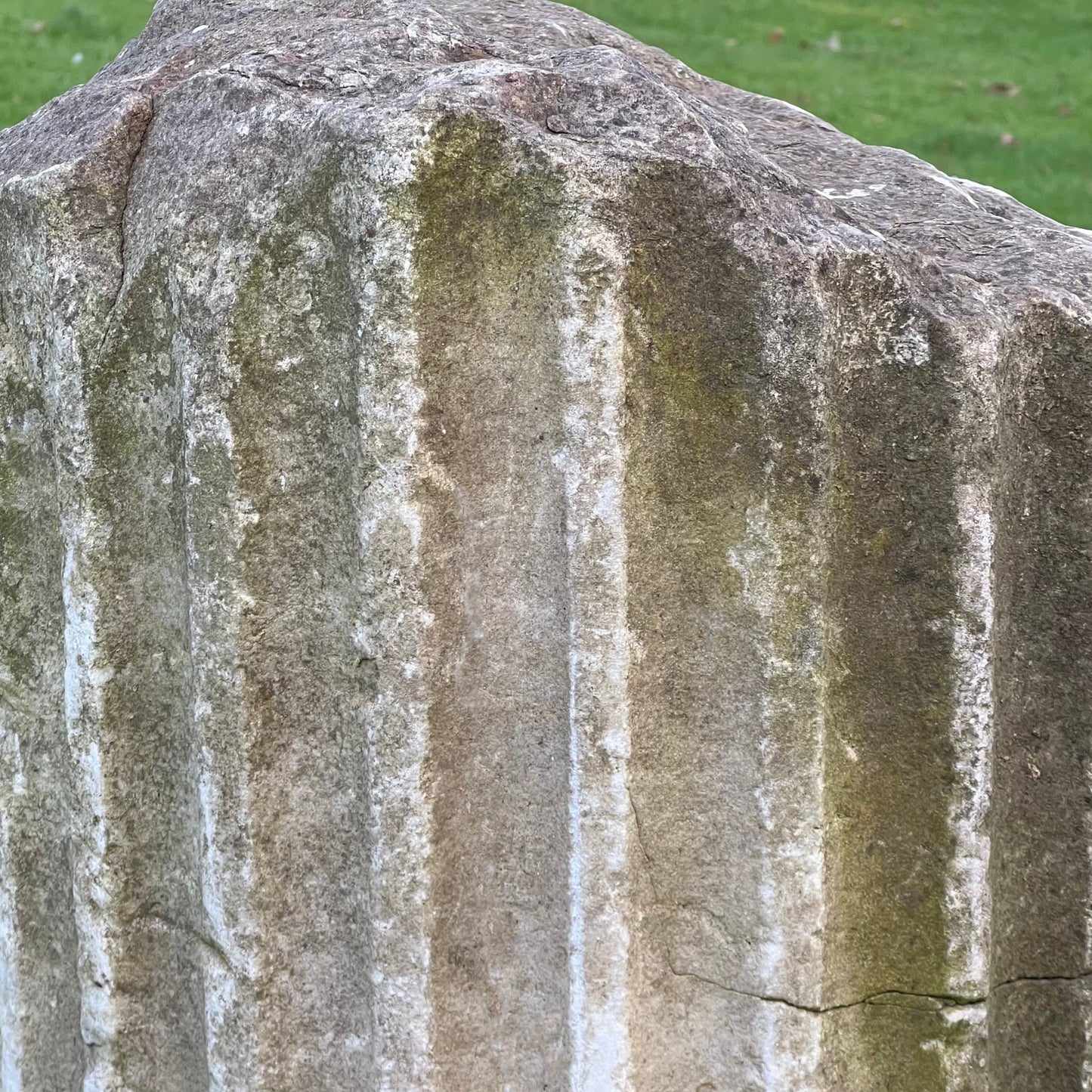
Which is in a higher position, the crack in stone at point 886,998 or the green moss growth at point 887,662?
the green moss growth at point 887,662

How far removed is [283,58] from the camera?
1632mm

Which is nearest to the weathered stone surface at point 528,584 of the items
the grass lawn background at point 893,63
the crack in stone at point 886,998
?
the crack in stone at point 886,998

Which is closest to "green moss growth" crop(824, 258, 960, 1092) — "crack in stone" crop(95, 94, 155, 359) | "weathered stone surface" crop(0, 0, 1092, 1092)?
"weathered stone surface" crop(0, 0, 1092, 1092)

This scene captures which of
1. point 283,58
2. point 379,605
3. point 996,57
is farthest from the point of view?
point 996,57

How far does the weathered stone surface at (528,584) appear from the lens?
1486 millimetres

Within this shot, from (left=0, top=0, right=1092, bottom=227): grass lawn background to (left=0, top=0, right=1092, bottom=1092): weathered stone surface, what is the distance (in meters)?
4.13

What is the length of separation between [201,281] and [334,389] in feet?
0.61

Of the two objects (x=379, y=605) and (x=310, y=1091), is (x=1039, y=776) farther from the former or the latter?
(x=310, y=1091)

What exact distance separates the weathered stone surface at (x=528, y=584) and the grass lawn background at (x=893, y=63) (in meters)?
4.13

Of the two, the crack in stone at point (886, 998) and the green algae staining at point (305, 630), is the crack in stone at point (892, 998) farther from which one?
the green algae staining at point (305, 630)

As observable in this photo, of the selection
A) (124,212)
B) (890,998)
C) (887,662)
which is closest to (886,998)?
(890,998)

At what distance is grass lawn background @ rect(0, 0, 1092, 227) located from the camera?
226 inches

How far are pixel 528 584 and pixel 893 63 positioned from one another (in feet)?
19.5

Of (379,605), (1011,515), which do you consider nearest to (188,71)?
(379,605)
